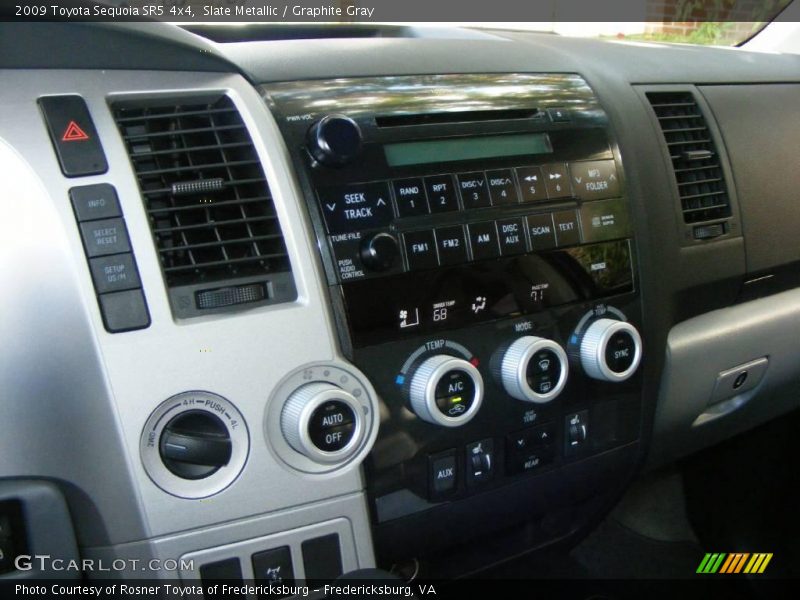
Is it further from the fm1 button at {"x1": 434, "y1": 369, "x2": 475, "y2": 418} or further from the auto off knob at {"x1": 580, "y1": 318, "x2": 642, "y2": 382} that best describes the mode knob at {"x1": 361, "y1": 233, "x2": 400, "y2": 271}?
the auto off knob at {"x1": 580, "y1": 318, "x2": 642, "y2": 382}

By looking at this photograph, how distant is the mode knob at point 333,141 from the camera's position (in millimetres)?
924

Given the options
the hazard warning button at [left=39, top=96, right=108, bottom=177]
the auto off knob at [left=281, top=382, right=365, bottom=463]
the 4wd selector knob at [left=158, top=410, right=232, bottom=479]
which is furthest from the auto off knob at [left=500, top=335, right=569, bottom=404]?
the hazard warning button at [left=39, top=96, right=108, bottom=177]

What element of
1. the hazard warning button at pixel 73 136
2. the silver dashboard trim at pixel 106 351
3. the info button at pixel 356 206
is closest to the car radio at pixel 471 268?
the info button at pixel 356 206

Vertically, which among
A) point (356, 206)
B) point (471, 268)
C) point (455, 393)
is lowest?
point (455, 393)

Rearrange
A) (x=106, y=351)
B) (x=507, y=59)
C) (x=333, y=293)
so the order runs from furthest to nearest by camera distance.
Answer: (x=507, y=59)
(x=333, y=293)
(x=106, y=351)

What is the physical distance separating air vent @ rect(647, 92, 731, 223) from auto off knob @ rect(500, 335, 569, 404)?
0.40 meters

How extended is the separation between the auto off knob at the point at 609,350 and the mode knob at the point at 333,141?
404 mm

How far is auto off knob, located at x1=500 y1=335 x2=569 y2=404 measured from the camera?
102cm

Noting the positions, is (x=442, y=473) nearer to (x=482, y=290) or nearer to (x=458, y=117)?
(x=482, y=290)

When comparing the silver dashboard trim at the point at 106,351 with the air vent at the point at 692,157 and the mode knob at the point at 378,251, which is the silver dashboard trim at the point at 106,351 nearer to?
the mode knob at the point at 378,251

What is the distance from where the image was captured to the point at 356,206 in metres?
0.94

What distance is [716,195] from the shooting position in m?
1.36

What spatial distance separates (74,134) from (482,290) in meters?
0.49

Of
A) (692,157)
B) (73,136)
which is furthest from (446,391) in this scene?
(692,157)
